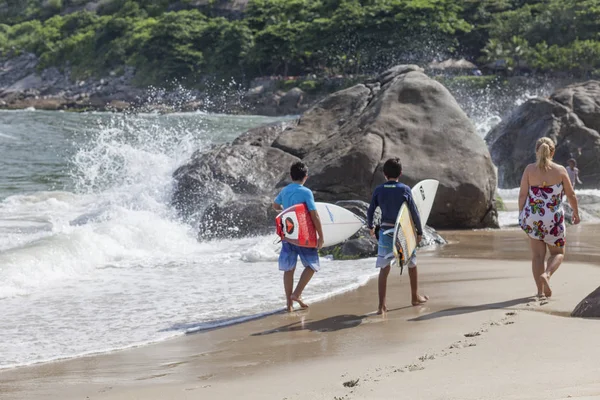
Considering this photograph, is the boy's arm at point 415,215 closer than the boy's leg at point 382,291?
No

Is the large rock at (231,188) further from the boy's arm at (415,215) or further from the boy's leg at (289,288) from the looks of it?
the boy's arm at (415,215)

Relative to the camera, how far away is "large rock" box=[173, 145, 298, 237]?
497 inches

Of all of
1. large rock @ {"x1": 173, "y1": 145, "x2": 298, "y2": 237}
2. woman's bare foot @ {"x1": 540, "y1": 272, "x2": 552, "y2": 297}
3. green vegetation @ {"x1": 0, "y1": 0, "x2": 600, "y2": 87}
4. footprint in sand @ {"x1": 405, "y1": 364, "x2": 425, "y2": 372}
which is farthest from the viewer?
green vegetation @ {"x1": 0, "y1": 0, "x2": 600, "y2": 87}

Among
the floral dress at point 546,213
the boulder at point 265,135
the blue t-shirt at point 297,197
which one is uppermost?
the boulder at point 265,135

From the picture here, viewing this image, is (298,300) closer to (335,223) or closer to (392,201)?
(392,201)

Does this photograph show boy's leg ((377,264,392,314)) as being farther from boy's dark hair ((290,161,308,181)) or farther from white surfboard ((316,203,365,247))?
white surfboard ((316,203,365,247))

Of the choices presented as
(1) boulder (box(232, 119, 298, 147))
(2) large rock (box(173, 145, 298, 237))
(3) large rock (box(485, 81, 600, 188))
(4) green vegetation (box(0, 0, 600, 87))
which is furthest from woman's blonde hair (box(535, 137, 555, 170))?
(4) green vegetation (box(0, 0, 600, 87))

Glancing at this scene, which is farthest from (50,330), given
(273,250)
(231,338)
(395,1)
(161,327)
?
(395,1)

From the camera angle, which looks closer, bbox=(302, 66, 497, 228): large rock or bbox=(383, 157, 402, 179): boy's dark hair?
bbox=(383, 157, 402, 179): boy's dark hair

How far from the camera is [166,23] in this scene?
291ft

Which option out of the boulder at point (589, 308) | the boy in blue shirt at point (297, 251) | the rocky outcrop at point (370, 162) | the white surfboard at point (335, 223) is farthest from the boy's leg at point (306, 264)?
the rocky outcrop at point (370, 162)

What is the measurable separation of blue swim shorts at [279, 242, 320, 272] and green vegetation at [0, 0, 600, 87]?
57640mm

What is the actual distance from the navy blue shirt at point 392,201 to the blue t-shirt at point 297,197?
1.69 feet

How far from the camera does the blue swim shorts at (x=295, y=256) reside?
24.3 feet
